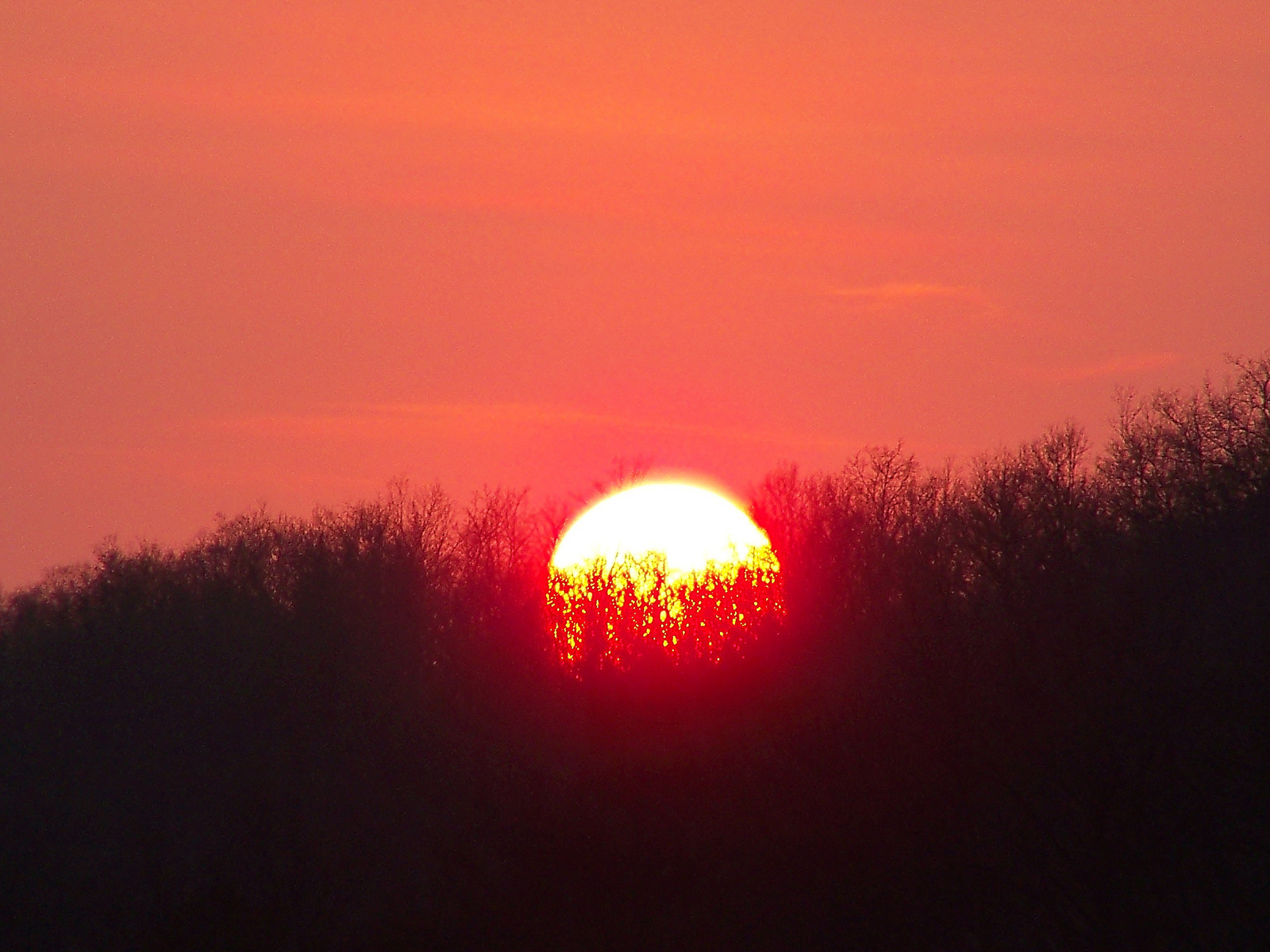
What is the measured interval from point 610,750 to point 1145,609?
48.0ft

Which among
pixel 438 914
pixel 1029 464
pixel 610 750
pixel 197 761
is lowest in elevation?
pixel 438 914

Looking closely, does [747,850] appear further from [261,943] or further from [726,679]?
[261,943]

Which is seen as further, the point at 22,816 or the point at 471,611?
the point at 471,611

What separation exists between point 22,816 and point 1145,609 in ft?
108

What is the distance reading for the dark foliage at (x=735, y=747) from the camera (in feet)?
81.3

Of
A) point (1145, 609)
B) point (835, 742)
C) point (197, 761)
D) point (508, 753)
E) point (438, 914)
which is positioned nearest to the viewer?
point (1145, 609)

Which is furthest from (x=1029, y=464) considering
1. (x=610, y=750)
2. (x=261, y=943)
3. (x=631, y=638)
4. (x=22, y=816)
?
(x=22, y=816)

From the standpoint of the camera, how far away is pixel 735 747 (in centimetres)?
3381

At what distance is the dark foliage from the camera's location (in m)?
24.8

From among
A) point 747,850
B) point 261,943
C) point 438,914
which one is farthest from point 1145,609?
point 261,943

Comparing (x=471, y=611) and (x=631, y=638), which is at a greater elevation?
(x=471, y=611)

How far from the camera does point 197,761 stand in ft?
145

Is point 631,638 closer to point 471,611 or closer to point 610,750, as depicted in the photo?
point 610,750

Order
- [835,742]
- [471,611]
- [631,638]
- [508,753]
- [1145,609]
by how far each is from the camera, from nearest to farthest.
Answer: [1145,609] < [835,742] < [508,753] < [631,638] < [471,611]
